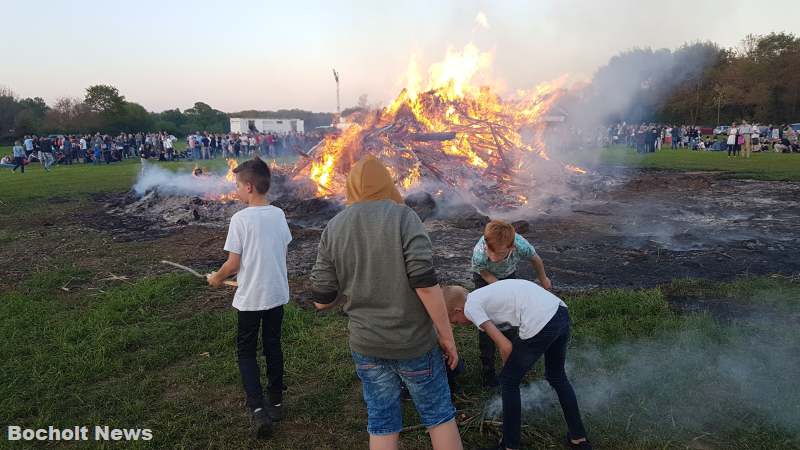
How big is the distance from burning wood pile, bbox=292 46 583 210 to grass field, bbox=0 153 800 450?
6.14 m

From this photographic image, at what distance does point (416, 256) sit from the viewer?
244 centimetres

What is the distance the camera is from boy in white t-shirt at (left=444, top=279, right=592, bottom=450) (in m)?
2.98

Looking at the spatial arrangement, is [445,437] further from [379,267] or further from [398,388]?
[379,267]

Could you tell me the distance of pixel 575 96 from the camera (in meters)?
16.9

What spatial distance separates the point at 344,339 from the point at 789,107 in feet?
166

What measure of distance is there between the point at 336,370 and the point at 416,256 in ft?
7.77

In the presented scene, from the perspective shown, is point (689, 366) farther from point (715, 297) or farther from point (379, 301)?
point (379, 301)

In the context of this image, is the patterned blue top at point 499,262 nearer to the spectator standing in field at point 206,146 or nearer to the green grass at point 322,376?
the green grass at point 322,376

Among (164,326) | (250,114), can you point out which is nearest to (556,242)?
(164,326)

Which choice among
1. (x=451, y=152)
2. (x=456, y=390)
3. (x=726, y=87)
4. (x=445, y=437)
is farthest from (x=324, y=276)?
(x=726, y=87)

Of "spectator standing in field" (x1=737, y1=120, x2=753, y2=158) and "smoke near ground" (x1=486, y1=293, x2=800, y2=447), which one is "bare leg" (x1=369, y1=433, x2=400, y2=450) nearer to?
"smoke near ground" (x1=486, y1=293, x2=800, y2=447)

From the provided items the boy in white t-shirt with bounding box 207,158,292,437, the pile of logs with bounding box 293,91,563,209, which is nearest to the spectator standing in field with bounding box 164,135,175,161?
the pile of logs with bounding box 293,91,563,209

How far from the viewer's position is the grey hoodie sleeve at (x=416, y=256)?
8.01ft

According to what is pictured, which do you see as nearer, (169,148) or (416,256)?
(416,256)
